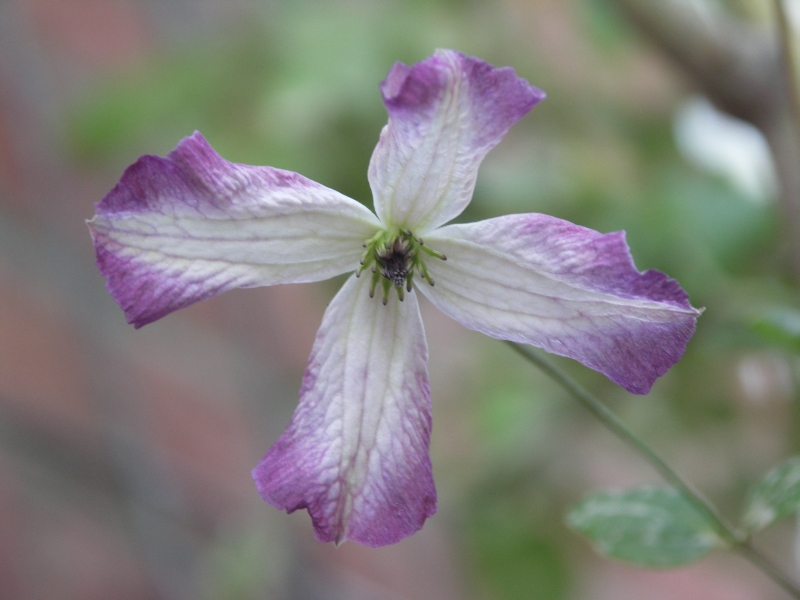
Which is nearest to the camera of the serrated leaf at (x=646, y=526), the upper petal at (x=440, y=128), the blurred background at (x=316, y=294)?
the upper petal at (x=440, y=128)

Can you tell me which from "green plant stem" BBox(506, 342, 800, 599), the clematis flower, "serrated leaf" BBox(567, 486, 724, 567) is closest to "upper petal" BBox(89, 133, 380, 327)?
the clematis flower

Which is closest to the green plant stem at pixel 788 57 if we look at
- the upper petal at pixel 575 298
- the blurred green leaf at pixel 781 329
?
the blurred green leaf at pixel 781 329

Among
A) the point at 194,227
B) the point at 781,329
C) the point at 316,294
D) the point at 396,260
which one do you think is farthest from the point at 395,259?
the point at 316,294

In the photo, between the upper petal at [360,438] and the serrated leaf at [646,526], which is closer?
the upper petal at [360,438]

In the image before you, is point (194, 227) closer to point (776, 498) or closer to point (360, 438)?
point (360, 438)

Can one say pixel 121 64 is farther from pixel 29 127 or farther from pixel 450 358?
pixel 450 358

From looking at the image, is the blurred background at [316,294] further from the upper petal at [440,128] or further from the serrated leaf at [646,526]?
the upper petal at [440,128]

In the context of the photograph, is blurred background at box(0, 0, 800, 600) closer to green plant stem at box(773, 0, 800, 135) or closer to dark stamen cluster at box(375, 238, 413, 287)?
green plant stem at box(773, 0, 800, 135)

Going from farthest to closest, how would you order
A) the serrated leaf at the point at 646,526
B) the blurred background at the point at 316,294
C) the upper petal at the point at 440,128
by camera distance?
the blurred background at the point at 316,294 → the serrated leaf at the point at 646,526 → the upper petal at the point at 440,128
